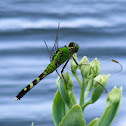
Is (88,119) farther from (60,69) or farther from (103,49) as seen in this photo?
(60,69)

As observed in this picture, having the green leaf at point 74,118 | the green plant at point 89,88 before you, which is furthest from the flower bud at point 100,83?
the green leaf at point 74,118

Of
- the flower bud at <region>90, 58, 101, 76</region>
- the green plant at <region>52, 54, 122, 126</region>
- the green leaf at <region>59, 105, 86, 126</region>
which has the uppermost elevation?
the flower bud at <region>90, 58, 101, 76</region>

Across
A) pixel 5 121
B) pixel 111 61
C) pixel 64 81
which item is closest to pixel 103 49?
pixel 5 121

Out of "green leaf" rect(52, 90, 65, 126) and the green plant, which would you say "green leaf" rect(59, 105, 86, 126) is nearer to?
the green plant

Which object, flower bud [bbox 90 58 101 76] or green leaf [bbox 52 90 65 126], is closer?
flower bud [bbox 90 58 101 76]

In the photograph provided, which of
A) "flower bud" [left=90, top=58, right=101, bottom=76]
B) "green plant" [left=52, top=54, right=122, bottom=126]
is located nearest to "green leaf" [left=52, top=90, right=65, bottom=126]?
"green plant" [left=52, top=54, right=122, bottom=126]

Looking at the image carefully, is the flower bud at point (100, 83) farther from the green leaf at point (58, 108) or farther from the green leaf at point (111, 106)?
the green leaf at point (58, 108)

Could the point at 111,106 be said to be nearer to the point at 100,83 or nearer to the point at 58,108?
the point at 100,83

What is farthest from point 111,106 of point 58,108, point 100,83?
point 58,108
